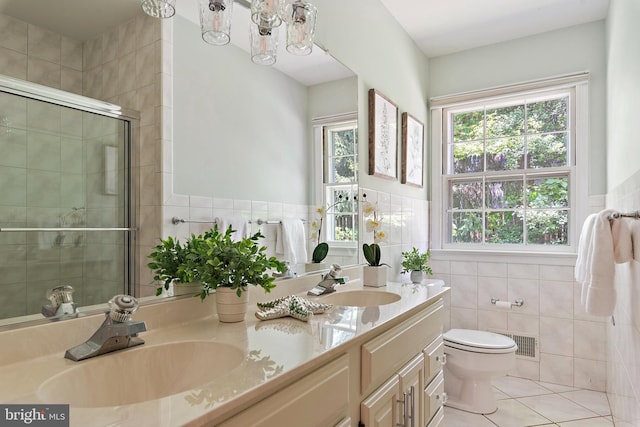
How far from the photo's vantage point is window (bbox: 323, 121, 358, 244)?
2131mm

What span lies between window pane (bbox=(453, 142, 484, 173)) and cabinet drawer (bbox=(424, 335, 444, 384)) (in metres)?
1.90

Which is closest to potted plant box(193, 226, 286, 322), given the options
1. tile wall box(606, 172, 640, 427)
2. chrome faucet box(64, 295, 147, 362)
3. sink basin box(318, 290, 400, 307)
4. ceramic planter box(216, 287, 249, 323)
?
ceramic planter box(216, 287, 249, 323)

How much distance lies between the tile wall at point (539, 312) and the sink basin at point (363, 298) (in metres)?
1.66

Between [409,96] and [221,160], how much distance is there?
2126 millimetres

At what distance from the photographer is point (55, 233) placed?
3.21 ft

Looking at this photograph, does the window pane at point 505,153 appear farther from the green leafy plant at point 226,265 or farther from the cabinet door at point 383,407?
the green leafy plant at point 226,265

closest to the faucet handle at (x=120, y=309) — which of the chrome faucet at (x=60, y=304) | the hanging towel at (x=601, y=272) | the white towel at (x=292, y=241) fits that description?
the chrome faucet at (x=60, y=304)

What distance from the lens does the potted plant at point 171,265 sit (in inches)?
48.1

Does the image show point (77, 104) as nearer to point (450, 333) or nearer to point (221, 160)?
point (221, 160)

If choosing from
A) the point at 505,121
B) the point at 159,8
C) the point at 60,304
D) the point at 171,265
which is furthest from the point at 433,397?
the point at 505,121

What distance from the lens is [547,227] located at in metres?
3.10

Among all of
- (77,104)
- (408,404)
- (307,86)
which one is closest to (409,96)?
(307,86)

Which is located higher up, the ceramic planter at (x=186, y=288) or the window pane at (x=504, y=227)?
the window pane at (x=504, y=227)

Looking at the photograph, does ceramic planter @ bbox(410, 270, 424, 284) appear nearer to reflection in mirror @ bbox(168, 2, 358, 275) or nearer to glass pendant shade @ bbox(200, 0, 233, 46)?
reflection in mirror @ bbox(168, 2, 358, 275)
